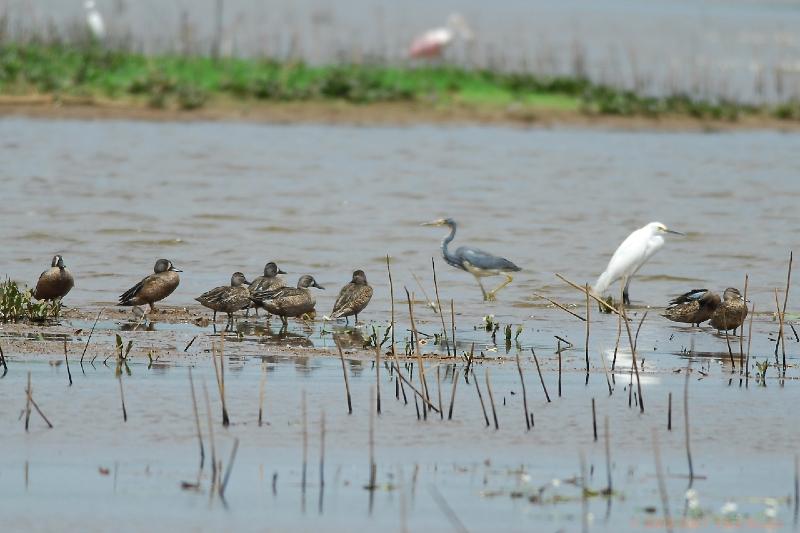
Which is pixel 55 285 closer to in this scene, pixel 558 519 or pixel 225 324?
pixel 225 324

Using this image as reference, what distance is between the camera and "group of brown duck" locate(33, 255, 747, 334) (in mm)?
11859

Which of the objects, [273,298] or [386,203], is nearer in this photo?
[273,298]

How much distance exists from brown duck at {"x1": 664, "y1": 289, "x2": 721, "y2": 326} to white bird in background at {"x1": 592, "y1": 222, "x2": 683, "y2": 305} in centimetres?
170

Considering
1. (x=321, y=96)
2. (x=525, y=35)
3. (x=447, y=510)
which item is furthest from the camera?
(x=525, y=35)

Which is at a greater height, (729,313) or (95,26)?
(95,26)

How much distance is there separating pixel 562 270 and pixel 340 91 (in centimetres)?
1564

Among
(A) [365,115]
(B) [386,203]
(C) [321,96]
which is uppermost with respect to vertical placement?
(C) [321,96]

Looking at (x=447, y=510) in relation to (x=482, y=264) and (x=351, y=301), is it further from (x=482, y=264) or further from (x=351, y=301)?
(x=482, y=264)

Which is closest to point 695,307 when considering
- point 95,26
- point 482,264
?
point 482,264

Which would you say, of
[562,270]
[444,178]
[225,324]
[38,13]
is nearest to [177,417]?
[225,324]

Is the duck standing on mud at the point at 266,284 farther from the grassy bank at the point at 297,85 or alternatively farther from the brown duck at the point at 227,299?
the grassy bank at the point at 297,85

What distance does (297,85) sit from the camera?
31969 mm

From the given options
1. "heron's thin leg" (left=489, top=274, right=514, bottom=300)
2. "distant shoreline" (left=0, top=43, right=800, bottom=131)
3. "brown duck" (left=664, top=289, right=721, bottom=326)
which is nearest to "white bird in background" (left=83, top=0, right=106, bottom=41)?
"distant shoreline" (left=0, top=43, right=800, bottom=131)

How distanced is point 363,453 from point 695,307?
527cm
